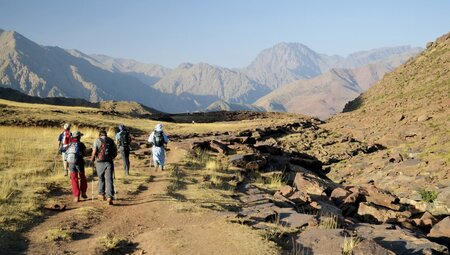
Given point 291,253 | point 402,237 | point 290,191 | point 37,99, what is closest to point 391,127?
point 290,191

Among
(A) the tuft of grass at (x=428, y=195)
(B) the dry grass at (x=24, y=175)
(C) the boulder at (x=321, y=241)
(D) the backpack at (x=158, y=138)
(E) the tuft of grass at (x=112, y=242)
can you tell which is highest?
(D) the backpack at (x=158, y=138)

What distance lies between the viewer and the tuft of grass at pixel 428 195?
23.1 meters

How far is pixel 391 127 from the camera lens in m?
49.8

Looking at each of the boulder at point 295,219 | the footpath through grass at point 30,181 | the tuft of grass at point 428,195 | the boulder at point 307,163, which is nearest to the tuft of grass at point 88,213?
the footpath through grass at point 30,181

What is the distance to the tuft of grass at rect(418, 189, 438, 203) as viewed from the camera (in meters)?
23.1

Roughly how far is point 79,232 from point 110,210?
2.31 metres

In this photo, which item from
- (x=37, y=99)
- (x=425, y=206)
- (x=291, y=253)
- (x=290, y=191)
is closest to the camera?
(x=291, y=253)

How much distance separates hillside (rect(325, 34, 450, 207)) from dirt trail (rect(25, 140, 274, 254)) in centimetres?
1588

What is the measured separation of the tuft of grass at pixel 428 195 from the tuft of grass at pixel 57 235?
19164 millimetres

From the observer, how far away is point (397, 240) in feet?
40.6

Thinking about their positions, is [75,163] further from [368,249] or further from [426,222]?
[426,222]

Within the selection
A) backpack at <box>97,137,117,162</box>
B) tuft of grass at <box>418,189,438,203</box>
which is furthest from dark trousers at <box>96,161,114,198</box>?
tuft of grass at <box>418,189,438,203</box>

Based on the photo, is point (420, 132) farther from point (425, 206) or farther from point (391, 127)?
point (425, 206)

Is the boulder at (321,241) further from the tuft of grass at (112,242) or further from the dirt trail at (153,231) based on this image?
the tuft of grass at (112,242)
